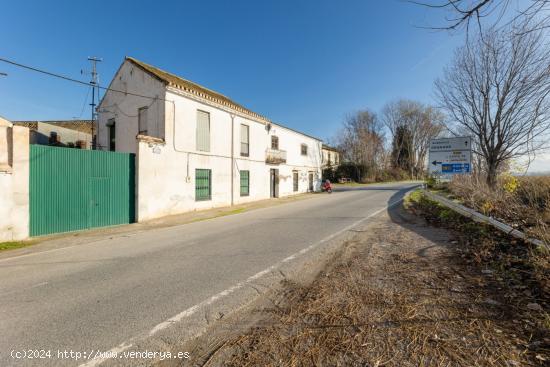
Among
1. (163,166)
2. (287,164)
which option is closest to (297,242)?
(163,166)

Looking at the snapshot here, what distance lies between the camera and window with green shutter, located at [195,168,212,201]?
13.3m

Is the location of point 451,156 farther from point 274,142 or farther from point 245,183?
point 245,183

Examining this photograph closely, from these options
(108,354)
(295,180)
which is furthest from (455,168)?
(108,354)

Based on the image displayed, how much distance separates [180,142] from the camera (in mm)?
12320

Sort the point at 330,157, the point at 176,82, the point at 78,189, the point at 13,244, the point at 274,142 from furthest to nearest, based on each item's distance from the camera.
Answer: the point at 330,157
the point at 274,142
the point at 176,82
the point at 78,189
the point at 13,244

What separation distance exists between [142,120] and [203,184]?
466 cm

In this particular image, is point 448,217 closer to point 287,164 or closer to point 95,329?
point 95,329

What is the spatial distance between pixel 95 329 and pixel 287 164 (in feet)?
65.2

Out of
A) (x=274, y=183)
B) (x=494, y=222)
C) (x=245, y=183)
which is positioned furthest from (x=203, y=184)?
(x=494, y=222)

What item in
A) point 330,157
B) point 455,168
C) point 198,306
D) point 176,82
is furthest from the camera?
point 330,157

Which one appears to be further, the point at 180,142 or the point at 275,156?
the point at 275,156

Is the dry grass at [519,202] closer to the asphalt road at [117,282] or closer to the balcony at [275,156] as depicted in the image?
the asphalt road at [117,282]

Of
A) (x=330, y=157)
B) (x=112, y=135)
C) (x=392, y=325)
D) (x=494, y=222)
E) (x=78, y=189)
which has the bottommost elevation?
(x=392, y=325)

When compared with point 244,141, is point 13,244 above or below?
below
